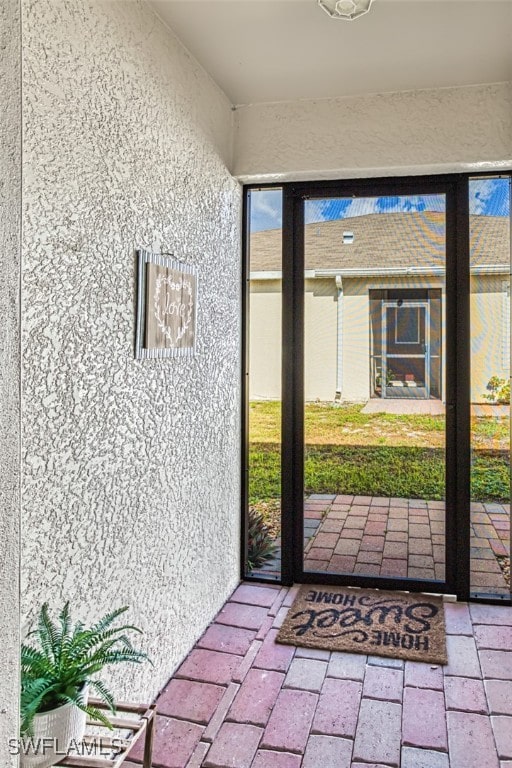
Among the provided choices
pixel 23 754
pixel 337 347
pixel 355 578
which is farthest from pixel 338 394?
pixel 23 754

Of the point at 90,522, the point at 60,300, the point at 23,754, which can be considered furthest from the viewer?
the point at 90,522

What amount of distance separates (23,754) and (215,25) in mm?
3208

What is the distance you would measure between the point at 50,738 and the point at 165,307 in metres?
1.86

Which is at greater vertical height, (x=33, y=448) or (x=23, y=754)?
(x=33, y=448)

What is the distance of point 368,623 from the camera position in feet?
12.2

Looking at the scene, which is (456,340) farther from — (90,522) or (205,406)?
(90,522)

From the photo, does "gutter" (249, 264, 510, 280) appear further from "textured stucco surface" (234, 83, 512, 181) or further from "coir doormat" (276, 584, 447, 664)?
"coir doormat" (276, 584, 447, 664)

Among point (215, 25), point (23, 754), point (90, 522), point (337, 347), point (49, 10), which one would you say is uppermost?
point (215, 25)

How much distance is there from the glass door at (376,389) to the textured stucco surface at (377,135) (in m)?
0.29

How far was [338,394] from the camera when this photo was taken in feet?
14.1

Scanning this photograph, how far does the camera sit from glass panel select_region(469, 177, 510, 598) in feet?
13.3

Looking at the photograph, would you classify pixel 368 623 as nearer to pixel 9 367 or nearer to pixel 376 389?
pixel 376 389

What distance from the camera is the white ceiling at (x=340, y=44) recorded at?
2896 millimetres

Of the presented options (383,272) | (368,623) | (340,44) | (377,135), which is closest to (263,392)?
(383,272)
